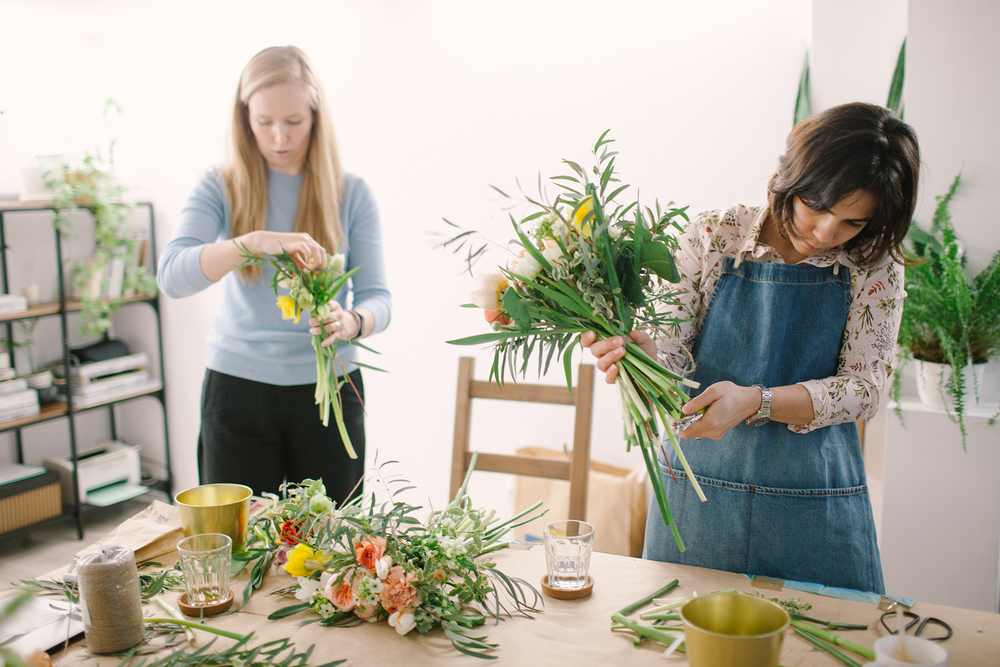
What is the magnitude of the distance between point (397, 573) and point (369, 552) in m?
0.05

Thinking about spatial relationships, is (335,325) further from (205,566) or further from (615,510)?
(615,510)

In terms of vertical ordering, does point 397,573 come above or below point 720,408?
below

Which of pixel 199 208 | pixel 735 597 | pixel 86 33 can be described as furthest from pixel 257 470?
pixel 86 33

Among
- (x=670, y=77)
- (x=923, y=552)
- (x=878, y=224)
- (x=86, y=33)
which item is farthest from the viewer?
(x=86, y=33)

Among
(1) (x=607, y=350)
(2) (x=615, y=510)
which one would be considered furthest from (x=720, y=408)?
(2) (x=615, y=510)

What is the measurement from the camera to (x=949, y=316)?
2.13m

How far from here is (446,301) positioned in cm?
312

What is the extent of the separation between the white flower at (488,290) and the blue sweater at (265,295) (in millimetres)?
775

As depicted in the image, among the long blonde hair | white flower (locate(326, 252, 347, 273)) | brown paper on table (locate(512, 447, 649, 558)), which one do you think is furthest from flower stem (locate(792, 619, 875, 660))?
brown paper on table (locate(512, 447, 649, 558))

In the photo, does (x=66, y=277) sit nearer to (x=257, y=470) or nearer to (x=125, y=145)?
(x=125, y=145)

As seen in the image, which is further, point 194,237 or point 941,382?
point 941,382

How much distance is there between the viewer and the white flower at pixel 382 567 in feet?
3.43

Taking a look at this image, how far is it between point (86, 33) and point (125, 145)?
57 centimetres

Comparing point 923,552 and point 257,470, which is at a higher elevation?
point 257,470
